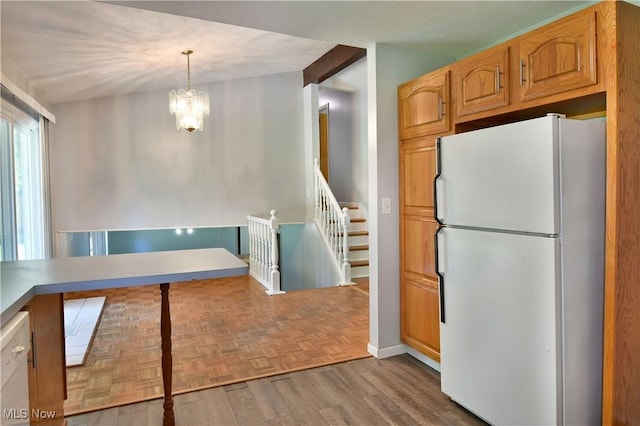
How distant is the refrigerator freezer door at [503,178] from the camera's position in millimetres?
1697

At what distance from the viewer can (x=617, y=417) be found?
174 cm

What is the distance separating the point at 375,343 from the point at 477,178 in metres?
1.54

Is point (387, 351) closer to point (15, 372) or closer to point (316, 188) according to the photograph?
point (15, 372)

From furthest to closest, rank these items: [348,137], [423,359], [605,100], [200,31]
Answer: 1. [348,137]
2. [200,31]
3. [423,359]
4. [605,100]

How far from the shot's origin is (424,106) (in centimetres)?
269

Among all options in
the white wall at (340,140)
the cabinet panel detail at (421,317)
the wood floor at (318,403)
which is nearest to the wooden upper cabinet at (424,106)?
the cabinet panel detail at (421,317)

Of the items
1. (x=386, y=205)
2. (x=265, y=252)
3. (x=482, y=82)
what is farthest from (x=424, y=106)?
(x=265, y=252)

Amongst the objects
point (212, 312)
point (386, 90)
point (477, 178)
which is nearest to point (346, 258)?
point (212, 312)

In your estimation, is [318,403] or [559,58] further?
[318,403]

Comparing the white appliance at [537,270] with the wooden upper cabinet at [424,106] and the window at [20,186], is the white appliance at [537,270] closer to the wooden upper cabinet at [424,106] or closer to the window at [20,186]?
the wooden upper cabinet at [424,106]

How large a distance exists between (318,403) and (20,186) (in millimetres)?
3602

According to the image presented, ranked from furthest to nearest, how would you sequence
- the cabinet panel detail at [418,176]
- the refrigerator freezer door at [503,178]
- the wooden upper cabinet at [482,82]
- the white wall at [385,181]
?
the white wall at [385,181], the cabinet panel detail at [418,176], the wooden upper cabinet at [482,82], the refrigerator freezer door at [503,178]

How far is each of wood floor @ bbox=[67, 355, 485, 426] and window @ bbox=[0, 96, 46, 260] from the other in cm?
198

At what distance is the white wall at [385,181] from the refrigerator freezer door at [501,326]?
683mm
